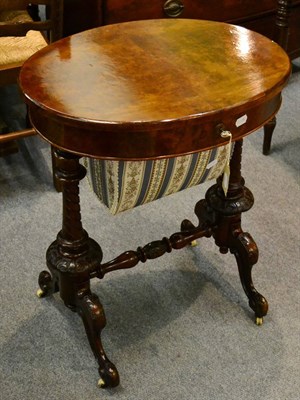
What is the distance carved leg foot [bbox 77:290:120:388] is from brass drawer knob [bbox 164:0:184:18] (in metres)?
1.14

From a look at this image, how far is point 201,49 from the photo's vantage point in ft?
4.58

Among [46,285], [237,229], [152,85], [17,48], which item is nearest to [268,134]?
[237,229]

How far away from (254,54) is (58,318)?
0.92 meters

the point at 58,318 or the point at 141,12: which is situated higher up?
the point at 141,12

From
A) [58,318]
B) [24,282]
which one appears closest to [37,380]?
[58,318]

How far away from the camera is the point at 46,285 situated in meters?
1.76

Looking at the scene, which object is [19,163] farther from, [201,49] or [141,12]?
[201,49]

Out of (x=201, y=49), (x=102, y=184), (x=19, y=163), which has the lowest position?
(x=19, y=163)

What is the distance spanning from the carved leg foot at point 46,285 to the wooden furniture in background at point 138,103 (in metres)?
0.07

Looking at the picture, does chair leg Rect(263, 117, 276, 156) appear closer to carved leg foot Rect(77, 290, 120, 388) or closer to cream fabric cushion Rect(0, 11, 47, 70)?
cream fabric cushion Rect(0, 11, 47, 70)

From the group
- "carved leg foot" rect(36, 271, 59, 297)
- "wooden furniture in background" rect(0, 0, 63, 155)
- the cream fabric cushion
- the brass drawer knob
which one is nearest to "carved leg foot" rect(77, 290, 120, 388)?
"carved leg foot" rect(36, 271, 59, 297)

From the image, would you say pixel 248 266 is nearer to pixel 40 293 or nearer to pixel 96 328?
pixel 96 328

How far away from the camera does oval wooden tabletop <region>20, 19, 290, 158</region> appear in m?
1.15

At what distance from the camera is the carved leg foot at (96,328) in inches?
58.8
